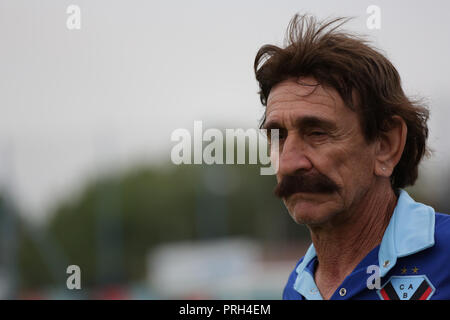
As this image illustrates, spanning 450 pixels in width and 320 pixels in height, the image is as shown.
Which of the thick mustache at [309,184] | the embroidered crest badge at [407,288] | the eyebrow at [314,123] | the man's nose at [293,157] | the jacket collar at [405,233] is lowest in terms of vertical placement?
the embroidered crest badge at [407,288]

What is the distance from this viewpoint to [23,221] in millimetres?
16234

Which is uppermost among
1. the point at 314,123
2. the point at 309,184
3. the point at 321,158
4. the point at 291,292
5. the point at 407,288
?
the point at 314,123

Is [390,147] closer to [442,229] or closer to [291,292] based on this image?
[442,229]

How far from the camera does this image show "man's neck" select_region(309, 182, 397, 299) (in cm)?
293

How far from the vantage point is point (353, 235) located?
2959 millimetres

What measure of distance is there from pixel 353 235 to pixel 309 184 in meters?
0.38

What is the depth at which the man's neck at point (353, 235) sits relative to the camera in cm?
293

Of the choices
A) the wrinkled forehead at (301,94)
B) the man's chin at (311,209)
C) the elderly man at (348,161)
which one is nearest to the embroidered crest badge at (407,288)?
the elderly man at (348,161)

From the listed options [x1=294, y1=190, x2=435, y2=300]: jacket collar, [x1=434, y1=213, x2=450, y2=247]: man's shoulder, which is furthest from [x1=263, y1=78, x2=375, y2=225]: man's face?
[x1=434, y1=213, x2=450, y2=247]: man's shoulder

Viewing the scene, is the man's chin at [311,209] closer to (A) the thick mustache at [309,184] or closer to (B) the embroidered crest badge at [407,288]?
(A) the thick mustache at [309,184]

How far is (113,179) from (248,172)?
417 inches

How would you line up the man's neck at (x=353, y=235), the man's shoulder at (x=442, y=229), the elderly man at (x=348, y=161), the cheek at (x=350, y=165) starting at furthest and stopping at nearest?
the man's neck at (x=353, y=235) → the cheek at (x=350, y=165) → the elderly man at (x=348, y=161) → the man's shoulder at (x=442, y=229)

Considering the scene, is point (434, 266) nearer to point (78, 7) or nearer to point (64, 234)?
point (78, 7)

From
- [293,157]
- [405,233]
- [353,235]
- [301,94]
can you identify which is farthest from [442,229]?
[301,94]
